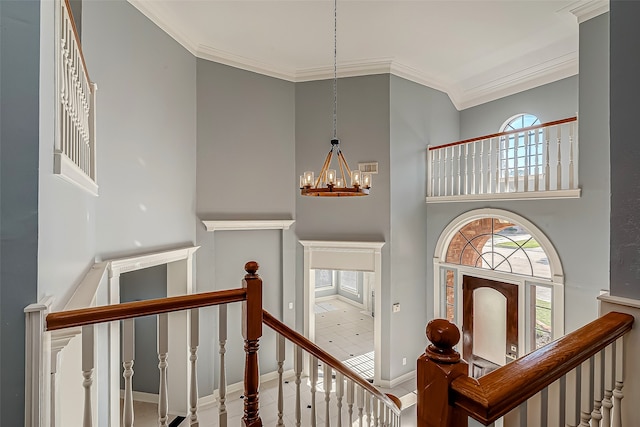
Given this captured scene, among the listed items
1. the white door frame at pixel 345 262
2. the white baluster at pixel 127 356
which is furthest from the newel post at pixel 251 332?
the white door frame at pixel 345 262

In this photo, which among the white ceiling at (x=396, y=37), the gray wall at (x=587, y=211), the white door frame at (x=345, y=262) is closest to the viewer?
the gray wall at (x=587, y=211)

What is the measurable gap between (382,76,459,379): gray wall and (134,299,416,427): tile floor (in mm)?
761

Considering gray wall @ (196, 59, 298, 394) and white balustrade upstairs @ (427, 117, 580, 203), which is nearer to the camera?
white balustrade upstairs @ (427, 117, 580, 203)

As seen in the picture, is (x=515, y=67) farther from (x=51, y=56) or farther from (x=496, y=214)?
(x=51, y=56)

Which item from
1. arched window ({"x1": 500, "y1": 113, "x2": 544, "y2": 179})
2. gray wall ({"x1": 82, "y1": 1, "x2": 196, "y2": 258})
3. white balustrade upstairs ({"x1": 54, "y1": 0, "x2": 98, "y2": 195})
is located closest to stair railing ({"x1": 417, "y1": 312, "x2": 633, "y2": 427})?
white balustrade upstairs ({"x1": 54, "y1": 0, "x2": 98, "y2": 195})

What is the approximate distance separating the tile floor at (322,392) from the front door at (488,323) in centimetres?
116

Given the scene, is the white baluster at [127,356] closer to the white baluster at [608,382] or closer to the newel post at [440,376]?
the newel post at [440,376]

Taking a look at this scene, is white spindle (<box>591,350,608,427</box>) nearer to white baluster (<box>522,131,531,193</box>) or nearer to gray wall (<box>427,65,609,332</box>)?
gray wall (<box>427,65,609,332</box>)

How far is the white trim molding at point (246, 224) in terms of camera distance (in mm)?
4680

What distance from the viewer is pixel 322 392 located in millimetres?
4762

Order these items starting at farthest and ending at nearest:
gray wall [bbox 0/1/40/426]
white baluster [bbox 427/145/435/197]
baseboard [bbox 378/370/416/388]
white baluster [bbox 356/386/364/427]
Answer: white baluster [bbox 427/145/435/197] < baseboard [bbox 378/370/416/388] < white baluster [bbox 356/386/364/427] < gray wall [bbox 0/1/40/426]

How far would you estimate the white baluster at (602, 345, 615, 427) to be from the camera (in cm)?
120

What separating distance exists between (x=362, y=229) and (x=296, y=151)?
5.97 ft

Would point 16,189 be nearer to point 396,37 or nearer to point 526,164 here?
point 396,37
